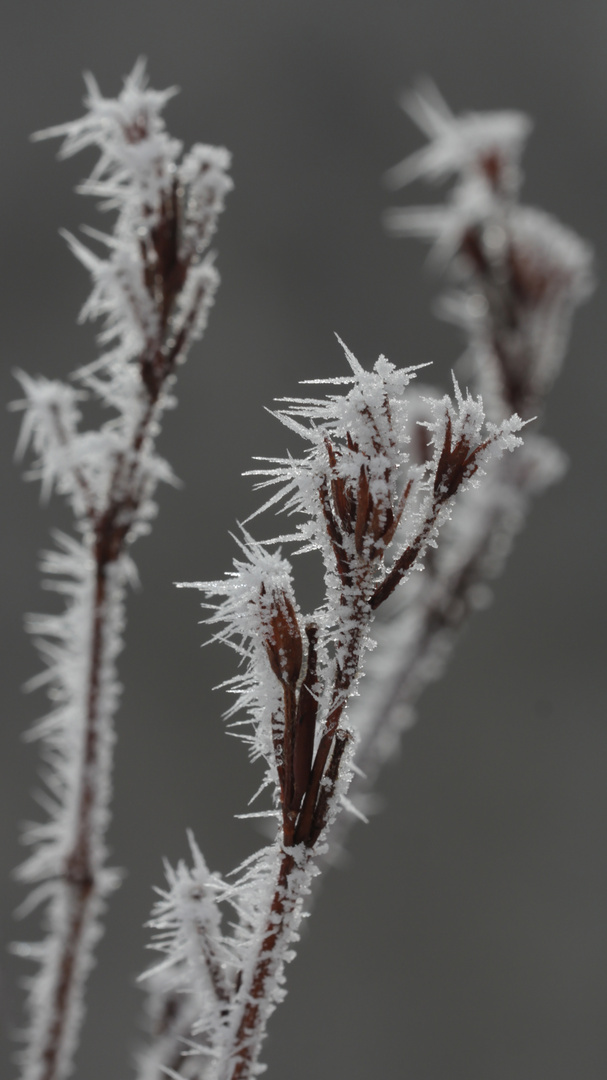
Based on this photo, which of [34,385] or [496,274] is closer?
[34,385]

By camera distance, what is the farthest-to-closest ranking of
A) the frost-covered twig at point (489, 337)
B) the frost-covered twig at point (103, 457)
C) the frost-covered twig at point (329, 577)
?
the frost-covered twig at point (489, 337) < the frost-covered twig at point (103, 457) < the frost-covered twig at point (329, 577)

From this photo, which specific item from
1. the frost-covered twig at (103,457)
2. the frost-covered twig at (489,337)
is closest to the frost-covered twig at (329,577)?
the frost-covered twig at (103,457)

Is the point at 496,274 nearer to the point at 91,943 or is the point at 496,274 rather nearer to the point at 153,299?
the point at 153,299

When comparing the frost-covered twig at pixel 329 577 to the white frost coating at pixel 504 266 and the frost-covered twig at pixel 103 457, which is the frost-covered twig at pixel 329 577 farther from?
the white frost coating at pixel 504 266

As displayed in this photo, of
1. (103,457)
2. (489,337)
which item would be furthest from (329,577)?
(489,337)

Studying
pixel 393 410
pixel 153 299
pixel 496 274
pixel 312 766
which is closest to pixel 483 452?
pixel 393 410

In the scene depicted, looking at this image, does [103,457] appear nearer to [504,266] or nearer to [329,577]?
[329,577]

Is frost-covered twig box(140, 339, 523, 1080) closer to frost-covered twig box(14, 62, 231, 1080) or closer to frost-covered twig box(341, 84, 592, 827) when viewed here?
frost-covered twig box(14, 62, 231, 1080)
